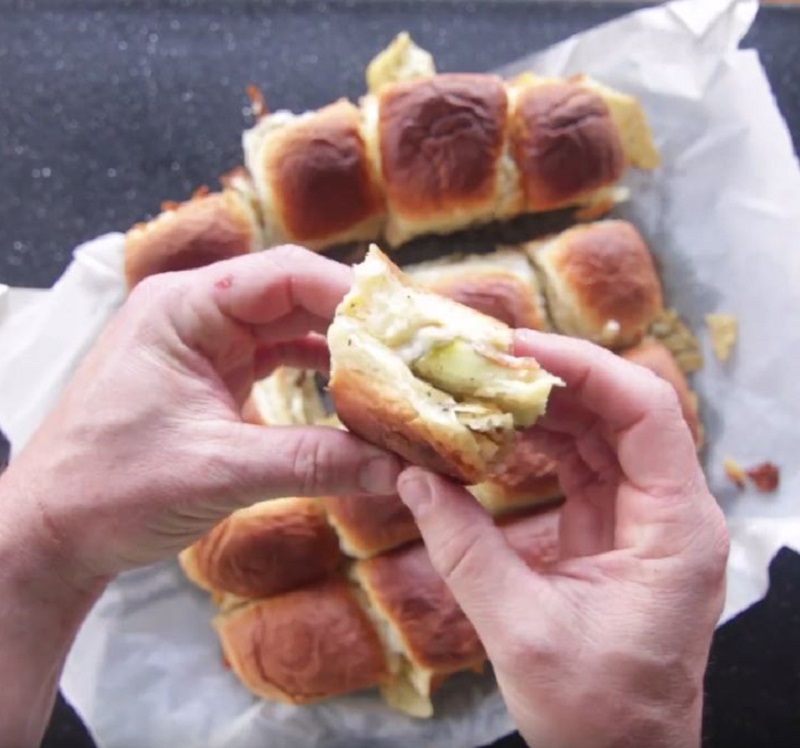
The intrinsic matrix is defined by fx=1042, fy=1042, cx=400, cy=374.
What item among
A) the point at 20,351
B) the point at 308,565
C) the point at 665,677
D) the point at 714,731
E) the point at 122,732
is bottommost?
the point at 714,731

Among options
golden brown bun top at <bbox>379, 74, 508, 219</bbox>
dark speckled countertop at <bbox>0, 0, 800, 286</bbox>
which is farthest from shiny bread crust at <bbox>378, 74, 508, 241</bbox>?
dark speckled countertop at <bbox>0, 0, 800, 286</bbox>

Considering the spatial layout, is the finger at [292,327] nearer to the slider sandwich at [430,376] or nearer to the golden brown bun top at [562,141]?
the slider sandwich at [430,376]

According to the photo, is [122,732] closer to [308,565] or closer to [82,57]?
[308,565]

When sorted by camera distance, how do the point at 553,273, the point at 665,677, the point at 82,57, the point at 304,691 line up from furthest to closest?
the point at 82,57
the point at 553,273
the point at 304,691
the point at 665,677

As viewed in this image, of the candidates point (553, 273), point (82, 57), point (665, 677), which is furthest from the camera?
point (82, 57)

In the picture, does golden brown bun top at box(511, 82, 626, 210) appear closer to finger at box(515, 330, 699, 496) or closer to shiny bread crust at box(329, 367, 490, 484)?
finger at box(515, 330, 699, 496)

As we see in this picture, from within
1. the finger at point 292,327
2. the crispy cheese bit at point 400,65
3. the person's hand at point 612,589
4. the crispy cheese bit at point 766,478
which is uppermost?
the crispy cheese bit at point 400,65

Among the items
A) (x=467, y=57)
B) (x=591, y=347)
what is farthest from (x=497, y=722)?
(x=467, y=57)

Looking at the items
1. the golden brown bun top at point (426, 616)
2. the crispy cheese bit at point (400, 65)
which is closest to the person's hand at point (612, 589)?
the golden brown bun top at point (426, 616)
